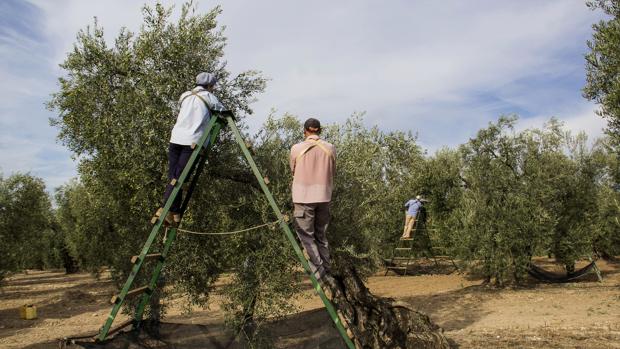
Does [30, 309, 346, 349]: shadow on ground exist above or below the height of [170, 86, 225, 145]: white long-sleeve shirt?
below

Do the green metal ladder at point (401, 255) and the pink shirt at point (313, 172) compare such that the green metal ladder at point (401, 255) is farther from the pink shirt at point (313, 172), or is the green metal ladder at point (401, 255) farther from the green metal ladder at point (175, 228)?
A: the green metal ladder at point (175, 228)

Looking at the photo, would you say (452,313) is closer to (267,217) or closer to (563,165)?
(563,165)

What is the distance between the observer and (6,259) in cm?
2230

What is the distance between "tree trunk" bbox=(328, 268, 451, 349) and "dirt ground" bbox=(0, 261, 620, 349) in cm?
78

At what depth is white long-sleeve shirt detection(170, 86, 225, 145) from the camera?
6.70 m

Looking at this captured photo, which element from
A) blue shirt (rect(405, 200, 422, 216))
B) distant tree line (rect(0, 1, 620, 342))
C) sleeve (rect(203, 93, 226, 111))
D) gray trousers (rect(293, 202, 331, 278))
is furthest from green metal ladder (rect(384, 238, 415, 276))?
sleeve (rect(203, 93, 226, 111))

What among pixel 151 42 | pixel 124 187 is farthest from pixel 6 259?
pixel 151 42

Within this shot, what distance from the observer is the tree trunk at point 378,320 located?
702cm

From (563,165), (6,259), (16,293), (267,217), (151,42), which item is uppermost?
(151,42)

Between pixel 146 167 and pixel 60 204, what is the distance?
30.3 m

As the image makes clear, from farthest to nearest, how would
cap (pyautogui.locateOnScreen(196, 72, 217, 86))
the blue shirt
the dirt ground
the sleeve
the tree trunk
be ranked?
the blue shirt, the dirt ground, cap (pyautogui.locateOnScreen(196, 72, 217, 86)), the tree trunk, the sleeve

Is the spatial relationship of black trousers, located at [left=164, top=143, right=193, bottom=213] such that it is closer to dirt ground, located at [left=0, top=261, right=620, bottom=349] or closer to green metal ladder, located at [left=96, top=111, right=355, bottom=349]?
green metal ladder, located at [left=96, top=111, right=355, bottom=349]

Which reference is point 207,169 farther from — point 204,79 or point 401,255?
point 401,255

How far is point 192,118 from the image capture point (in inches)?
268
